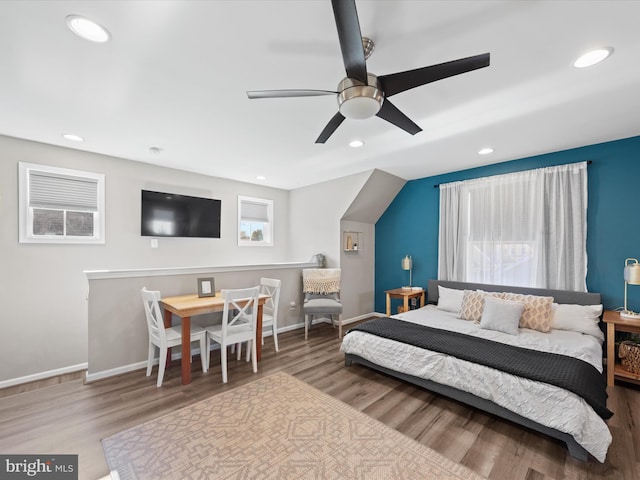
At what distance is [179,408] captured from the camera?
239cm

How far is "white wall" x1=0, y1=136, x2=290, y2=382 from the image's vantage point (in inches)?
120

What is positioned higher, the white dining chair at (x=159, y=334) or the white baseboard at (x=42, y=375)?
the white dining chair at (x=159, y=334)

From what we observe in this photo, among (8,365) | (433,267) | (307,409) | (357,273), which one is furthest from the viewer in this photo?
(357,273)

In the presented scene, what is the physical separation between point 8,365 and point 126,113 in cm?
298

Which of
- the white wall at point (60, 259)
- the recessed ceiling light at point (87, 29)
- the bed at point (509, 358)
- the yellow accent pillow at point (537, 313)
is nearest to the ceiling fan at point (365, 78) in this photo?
the recessed ceiling light at point (87, 29)

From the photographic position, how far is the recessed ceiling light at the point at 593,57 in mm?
1766

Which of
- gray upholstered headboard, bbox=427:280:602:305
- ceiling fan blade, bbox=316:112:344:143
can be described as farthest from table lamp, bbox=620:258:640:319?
ceiling fan blade, bbox=316:112:344:143

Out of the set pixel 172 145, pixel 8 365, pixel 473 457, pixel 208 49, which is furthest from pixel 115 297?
pixel 473 457

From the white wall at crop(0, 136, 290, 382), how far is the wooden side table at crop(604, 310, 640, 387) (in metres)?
5.22

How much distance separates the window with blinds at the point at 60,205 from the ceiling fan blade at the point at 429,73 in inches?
152

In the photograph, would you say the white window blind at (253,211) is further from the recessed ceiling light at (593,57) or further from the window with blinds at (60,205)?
the recessed ceiling light at (593,57)

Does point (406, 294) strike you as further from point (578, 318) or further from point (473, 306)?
point (578, 318)

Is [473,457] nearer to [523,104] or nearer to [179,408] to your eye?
[179,408]

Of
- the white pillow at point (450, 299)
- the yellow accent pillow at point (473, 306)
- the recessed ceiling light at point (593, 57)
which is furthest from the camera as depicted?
the white pillow at point (450, 299)
